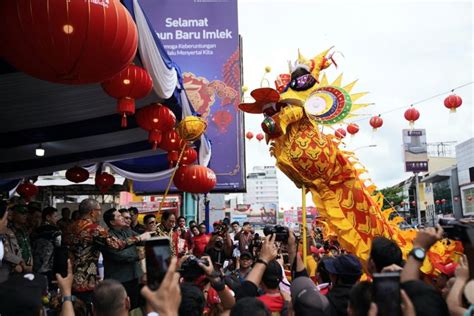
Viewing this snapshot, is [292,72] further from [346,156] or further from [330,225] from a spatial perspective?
[330,225]

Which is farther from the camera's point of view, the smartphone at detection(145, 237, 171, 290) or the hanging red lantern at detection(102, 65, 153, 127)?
the hanging red lantern at detection(102, 65, 153, 127)

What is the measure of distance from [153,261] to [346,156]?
4360 mm

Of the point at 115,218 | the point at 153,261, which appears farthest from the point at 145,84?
the point at 153,261

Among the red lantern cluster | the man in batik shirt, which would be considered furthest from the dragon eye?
the man in batik shirt

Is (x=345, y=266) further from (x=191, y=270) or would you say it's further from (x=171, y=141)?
(x=171, y=141)

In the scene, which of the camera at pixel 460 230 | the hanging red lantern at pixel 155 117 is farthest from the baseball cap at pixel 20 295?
the hanging red lantern at pixel 155 117

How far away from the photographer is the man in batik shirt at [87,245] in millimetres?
3902

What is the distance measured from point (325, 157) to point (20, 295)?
13.4 feet

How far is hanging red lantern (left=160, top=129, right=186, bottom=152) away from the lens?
6707mm

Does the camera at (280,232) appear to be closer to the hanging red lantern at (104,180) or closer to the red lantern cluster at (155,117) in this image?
the red lantern cluster at (155,117)

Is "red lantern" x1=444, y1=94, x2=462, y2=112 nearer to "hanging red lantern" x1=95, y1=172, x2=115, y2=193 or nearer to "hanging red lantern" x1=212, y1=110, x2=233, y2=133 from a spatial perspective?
"hanging red lantern" x1=212, y1=110, x2=233, y2=133

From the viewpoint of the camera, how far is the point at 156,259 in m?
1.64

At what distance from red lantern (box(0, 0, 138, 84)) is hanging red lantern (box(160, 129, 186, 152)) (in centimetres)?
374

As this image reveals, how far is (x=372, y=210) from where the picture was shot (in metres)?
5.42
